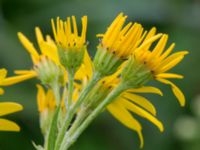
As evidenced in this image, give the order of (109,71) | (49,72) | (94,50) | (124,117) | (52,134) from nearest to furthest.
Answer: (52,134) < (109,71) < (124,117) < (49,72) < (94,50)

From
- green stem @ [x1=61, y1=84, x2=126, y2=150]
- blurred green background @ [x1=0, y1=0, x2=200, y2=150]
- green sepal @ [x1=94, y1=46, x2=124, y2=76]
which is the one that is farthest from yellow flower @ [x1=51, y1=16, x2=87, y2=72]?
blurred green background @ [x1=0, y1=0, x2=200, y2=150]

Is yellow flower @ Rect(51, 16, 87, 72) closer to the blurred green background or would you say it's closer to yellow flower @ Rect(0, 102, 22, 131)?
yellow flower @ Rect(0, 102, 22, 131)

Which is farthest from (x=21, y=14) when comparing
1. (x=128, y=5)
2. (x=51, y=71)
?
(x=51, y=71)

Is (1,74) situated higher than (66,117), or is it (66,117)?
(1,74)

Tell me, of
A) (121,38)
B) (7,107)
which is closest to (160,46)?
(121,38)

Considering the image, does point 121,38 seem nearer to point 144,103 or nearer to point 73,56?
point 73,56

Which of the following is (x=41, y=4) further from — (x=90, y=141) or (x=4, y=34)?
(x=90, y=141)
